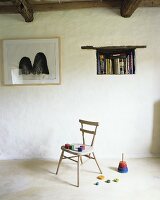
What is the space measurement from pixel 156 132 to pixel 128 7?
6.39 feet

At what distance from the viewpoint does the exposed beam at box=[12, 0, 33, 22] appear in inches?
121

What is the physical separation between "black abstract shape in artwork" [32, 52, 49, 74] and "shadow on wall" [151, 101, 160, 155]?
1837 millimetres

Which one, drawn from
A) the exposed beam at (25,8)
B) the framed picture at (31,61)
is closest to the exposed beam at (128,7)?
the framed picture at (31,61)

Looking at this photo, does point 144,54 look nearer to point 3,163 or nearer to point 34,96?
point 34,96

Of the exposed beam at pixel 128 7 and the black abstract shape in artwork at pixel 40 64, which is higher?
the exposed beam at pixel 128 7

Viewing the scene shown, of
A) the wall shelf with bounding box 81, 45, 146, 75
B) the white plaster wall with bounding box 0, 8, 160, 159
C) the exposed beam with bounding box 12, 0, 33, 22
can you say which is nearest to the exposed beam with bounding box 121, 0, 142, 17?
the white plaster wall with bounding box 0, 8, 160, 159

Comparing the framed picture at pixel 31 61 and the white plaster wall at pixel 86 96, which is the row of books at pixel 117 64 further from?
the framed picture at pixel 31 61

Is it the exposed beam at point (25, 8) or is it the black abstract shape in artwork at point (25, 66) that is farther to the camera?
the black abstract shape in artwork at point (25, 66)

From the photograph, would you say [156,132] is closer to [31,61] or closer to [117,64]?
[117,64]

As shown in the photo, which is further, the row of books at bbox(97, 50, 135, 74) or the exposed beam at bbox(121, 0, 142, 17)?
the row of books at bbox(97, 50, 135, 74)

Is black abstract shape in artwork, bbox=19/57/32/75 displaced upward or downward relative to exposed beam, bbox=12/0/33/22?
downward

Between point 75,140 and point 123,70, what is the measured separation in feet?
4.45

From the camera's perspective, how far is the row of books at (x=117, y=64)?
3.75 meters

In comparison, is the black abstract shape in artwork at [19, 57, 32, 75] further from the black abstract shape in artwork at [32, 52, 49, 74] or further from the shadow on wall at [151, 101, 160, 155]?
the shadow on wall at [151, 101, 160, 155]
